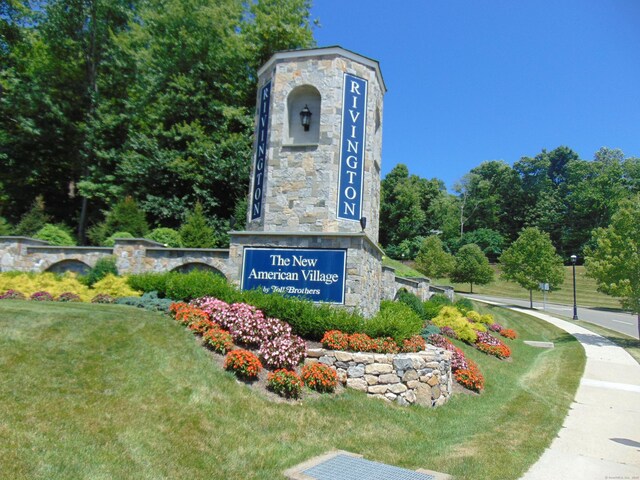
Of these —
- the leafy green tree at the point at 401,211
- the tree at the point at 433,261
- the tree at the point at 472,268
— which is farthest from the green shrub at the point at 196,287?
the leafy green tree at the point at 401,211

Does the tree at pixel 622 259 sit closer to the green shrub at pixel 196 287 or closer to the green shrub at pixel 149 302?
the green shrub at pixel 196 287

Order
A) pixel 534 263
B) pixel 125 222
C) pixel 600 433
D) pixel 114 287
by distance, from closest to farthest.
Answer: pixel 600 433
pixel 114 287
pixel 125 222
pixel 534 263

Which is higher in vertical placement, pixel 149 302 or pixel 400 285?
pixel 400 285

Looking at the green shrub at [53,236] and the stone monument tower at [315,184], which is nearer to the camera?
the stone monument tower at [315,184]

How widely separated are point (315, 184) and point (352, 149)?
51.9 inches

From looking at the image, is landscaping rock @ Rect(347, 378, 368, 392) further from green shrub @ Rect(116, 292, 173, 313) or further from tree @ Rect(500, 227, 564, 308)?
tree @ Rect(500, 227, 564, 308)

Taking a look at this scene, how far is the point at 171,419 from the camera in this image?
5703 mm

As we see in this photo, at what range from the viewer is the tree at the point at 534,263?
34.0 meters

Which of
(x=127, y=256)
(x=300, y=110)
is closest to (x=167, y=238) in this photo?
(x=127, y=256)

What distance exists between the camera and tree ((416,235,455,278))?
135 feet

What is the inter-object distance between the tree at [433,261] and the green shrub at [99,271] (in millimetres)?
32209

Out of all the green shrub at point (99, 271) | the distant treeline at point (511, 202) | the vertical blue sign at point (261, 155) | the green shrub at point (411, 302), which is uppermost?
the distant treeline at point (511, 202)

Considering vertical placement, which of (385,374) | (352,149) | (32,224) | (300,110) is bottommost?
(385,374)

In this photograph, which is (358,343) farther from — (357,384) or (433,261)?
(433,261)
